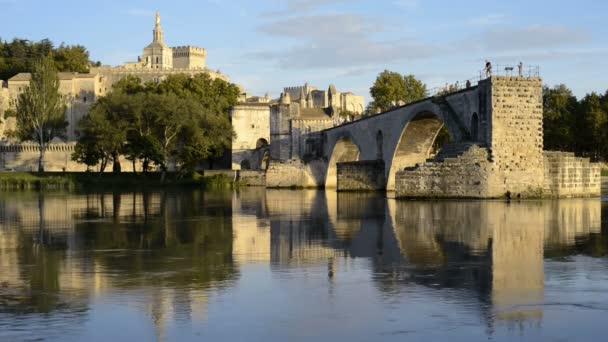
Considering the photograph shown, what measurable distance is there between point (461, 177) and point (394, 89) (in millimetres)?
45745

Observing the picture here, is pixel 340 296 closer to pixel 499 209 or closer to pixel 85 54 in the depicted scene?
pixel 499 209

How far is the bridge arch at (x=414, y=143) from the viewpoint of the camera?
47500 millimetres

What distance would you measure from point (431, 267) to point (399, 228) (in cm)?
791

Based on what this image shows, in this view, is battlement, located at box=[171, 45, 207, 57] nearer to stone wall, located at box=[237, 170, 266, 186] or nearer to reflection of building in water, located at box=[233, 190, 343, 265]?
stone wall, located at box=[237, 170, 266, 186]

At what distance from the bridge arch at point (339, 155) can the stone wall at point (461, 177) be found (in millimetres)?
26734

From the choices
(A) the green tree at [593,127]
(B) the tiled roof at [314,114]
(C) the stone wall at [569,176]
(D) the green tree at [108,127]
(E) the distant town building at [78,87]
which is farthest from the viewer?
(E) the distant town building at [78,87]

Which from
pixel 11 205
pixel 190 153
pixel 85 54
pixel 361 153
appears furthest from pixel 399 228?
pixel 85 54

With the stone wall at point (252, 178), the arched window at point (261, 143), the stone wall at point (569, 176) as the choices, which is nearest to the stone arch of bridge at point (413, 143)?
the stone wall at point (569, 176)

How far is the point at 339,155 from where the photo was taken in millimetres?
64750

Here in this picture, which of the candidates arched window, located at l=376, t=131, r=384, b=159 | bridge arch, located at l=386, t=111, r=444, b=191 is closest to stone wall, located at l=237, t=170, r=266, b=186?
arched window, located at l=376, t=131, r=384, b=159

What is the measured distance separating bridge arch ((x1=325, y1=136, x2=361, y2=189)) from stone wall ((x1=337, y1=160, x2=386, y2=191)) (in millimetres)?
11840

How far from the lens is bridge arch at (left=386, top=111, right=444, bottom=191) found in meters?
47.5

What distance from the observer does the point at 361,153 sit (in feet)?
190

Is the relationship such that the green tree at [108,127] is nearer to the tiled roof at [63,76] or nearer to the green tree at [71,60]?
the tiled roof at [63,76]
